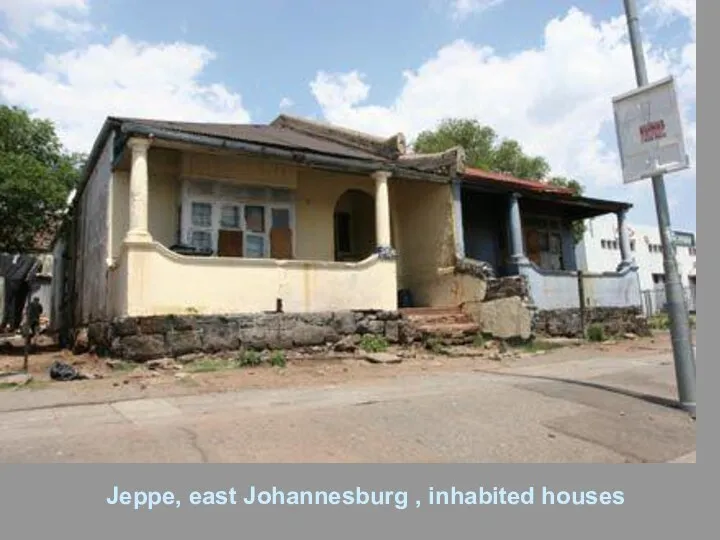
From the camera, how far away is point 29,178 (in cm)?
2259

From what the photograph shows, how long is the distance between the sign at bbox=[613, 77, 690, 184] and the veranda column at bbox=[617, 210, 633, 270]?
38.3 feet

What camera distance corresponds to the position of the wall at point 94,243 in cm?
1231

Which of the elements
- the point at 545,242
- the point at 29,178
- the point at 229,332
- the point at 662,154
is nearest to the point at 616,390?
the point at 662,154

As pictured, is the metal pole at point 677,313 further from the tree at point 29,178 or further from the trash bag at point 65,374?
the tree at point 29,178

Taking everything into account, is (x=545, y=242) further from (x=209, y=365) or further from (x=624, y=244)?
(x=209, y=365)

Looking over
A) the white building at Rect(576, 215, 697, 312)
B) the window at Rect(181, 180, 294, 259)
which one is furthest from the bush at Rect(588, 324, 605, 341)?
the white building at Rect(576, 215, 697, 312)

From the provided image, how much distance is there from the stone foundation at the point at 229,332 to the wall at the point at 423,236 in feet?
9.45

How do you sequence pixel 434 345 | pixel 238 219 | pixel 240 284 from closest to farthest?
pixel 240 284 → pixel 434 345 → pixel 238 219

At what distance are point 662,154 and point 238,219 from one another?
348 inches

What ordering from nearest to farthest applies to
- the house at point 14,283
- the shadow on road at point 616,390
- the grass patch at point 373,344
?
1. the shadow on road at point 616,390
2. the grass patch at point 373,344
3. the house at point 14,283

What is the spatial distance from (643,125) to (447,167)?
317 inches

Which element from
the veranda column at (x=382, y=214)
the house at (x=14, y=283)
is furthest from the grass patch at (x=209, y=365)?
the house at (x=14, y=283)

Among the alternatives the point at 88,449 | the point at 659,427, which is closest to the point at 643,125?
the point at 659,427

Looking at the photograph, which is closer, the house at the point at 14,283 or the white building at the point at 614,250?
the house at the point at 14,283
